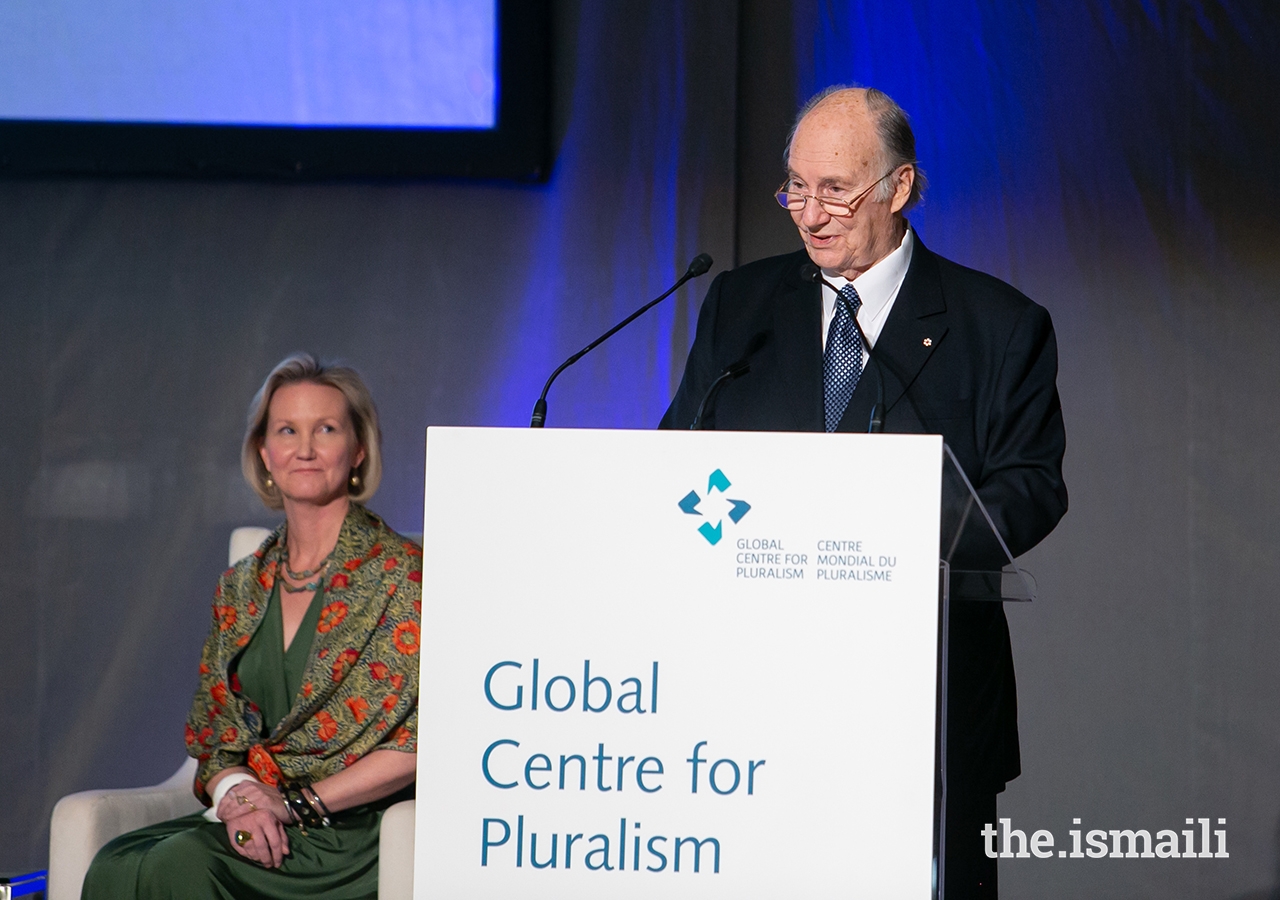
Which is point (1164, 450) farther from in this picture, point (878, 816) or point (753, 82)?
point (878, 816)

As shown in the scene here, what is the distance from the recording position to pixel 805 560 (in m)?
1.33

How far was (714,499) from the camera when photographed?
135 centimetres

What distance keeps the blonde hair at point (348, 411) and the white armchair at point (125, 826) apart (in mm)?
202

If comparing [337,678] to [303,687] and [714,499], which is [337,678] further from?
[714,499]

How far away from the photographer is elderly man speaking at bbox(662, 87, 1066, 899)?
6.43ft

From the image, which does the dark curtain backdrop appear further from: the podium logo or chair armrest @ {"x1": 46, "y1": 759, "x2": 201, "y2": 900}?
the podium logo

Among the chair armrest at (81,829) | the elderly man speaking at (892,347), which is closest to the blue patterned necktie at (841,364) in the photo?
the elderly man speaking at (892,347)

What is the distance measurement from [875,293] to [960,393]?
8.9 inches

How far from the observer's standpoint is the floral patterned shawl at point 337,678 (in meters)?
2.55

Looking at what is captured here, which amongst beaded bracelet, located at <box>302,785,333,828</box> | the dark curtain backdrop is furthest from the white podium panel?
the dark curtain backdrop

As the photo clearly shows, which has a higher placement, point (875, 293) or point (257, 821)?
point (875, 293)

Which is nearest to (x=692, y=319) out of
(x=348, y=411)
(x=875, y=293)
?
(x=348, y=411)

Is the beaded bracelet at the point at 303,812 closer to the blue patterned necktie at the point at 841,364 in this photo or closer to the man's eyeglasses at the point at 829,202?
the blue patterned necktie at the point at 841,364

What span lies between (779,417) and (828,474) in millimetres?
765
